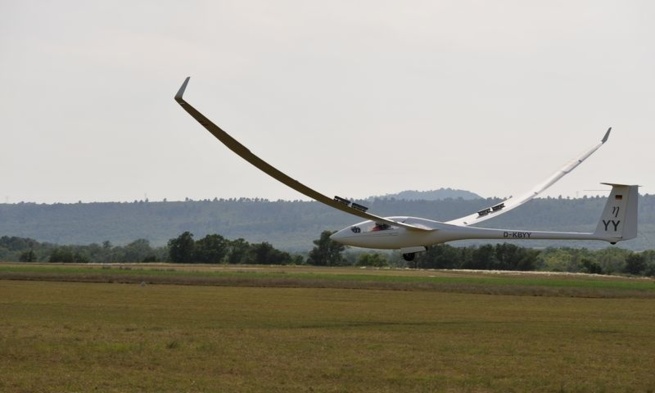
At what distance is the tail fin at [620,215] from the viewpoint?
36.3 metres

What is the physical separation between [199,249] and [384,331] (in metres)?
79.5

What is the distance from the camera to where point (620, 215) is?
120 feet

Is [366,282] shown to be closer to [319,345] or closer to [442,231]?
[442,231]

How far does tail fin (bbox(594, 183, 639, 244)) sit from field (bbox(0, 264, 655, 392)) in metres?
2.90

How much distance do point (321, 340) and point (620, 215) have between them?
11.5 m

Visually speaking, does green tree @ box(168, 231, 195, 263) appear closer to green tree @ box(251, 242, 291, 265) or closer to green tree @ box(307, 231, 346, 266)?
green tree @ box(251, 242, 291, 265)

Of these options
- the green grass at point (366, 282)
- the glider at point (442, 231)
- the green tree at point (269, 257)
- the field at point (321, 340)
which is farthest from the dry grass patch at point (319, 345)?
the green tree at point (269, 257)

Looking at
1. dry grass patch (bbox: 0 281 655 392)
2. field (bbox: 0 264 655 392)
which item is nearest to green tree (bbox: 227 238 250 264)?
field (bbox: 0 264 655 392)

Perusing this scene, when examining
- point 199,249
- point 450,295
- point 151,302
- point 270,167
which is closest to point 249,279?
point 450,295

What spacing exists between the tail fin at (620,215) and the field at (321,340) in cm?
290

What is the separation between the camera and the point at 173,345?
28.2 meters

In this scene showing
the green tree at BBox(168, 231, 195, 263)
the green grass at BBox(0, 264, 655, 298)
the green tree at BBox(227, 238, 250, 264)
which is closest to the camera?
the green grass at BBox(0, 264, 655, 298)

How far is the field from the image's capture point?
23281 mm

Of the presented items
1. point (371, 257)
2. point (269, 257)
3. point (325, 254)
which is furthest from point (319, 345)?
point (269, 257)
